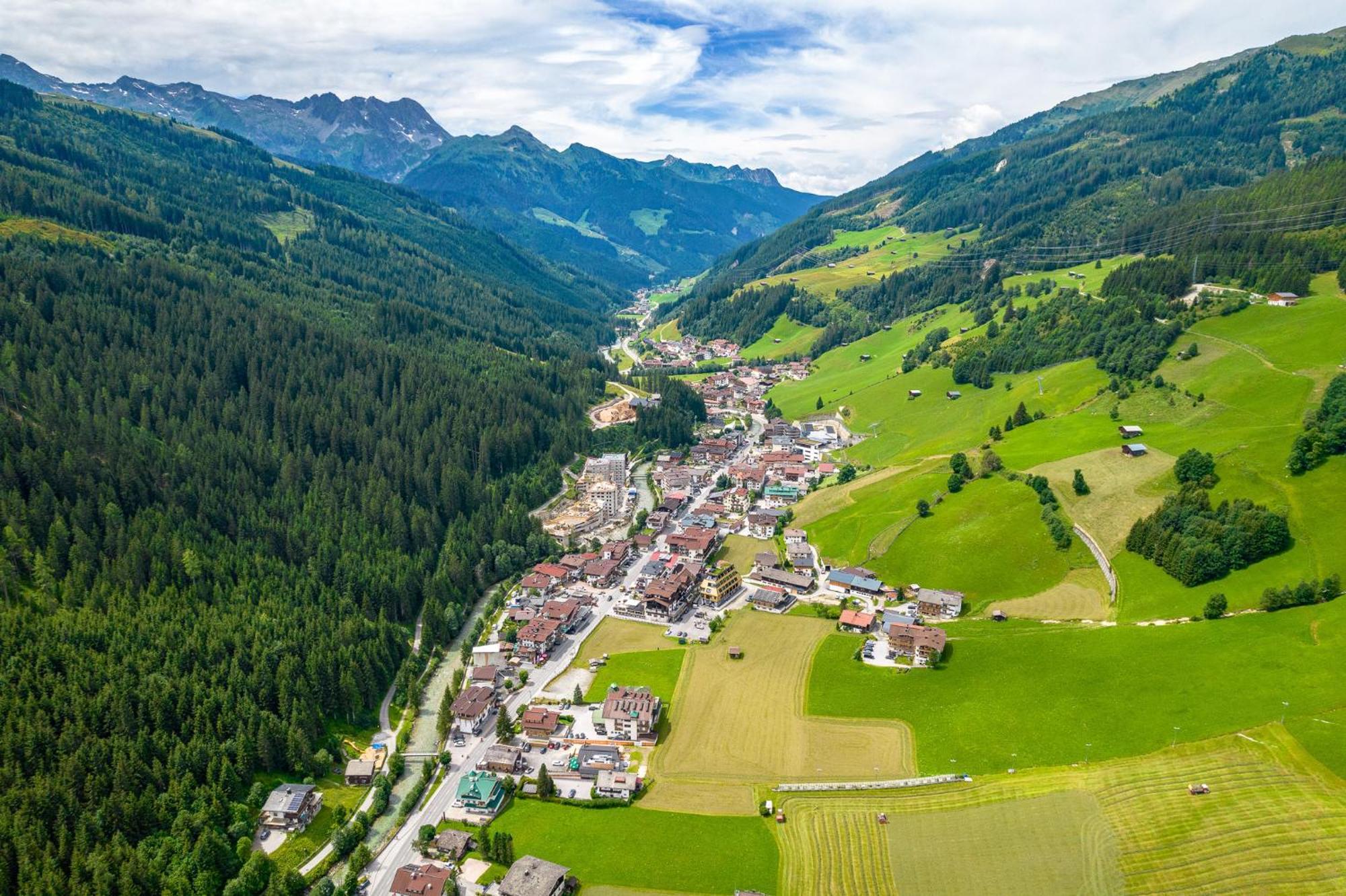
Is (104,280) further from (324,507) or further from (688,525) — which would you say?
(688,525)

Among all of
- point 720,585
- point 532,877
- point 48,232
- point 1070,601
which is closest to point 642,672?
point 720,585

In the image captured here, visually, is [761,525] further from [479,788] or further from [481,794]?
[481,794]

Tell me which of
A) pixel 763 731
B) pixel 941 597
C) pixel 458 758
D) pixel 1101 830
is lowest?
pixel 458 758

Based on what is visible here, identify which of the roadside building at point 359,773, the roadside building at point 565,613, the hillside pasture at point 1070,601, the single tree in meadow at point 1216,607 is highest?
the single tree in meadow at point 1216,607

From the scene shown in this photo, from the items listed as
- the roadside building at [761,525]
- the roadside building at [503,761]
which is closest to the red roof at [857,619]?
the roadside building at [761,525]

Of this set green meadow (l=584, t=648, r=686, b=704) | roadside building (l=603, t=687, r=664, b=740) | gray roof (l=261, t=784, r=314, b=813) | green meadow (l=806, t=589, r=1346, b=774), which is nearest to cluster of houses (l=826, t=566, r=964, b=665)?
green meadow (l=806, t=589, r=1346, b=774)

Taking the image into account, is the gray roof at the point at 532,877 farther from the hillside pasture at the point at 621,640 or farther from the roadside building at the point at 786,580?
the roadside building at the point at 786,580
